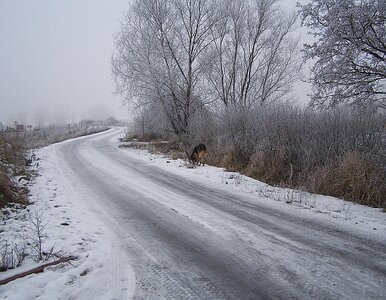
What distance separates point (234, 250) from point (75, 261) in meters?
2.27

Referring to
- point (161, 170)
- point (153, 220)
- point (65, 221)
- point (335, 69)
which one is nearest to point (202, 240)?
point (153, 220)

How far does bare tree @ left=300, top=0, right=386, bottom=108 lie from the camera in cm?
712

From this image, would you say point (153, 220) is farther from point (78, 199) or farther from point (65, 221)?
point (78, 199)

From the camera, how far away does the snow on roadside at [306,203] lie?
5.46 metres

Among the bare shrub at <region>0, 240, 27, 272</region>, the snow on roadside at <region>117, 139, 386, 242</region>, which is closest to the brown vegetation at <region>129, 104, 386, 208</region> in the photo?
the snow on roadside at <region>117, 139, 386, 242</region>

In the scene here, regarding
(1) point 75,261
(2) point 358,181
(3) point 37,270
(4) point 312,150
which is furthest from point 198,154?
(3) point 37,270

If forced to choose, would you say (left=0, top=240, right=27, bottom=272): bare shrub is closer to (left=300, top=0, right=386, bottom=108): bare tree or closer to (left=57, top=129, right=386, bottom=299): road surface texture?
(left=57, top=129, right=386, bottom=299): road surface texture

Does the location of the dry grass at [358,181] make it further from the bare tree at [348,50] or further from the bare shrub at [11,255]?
the bare shrub at [11,255]

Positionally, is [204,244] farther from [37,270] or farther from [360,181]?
[360,181]

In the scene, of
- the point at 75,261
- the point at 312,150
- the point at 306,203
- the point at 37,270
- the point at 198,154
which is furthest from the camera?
the point at 198,154

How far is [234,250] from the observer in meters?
4.53

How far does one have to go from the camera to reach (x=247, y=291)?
344 centimetres

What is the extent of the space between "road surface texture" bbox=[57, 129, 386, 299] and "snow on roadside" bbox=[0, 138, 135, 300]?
231 mm

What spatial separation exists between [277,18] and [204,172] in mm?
16752
